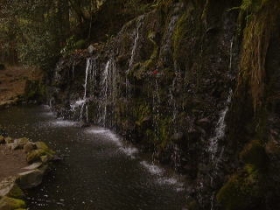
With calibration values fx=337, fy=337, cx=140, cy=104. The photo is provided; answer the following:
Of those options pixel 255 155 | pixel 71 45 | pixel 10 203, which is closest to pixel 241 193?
pixel 255 155

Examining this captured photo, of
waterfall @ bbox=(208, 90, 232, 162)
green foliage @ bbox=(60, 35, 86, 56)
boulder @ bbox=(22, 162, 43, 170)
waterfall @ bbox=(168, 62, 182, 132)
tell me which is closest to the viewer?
waterfall @ bbox=(208, 90, 232, 162)

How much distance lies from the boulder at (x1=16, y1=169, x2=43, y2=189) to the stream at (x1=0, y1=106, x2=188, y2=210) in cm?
23

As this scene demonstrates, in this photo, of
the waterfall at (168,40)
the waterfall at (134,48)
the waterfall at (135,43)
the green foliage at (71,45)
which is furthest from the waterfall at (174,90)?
the green foliage at (71,45)

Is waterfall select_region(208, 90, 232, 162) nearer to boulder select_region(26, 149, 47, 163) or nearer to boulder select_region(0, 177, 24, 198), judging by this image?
boulder select_region(0, 177, 24, 198)

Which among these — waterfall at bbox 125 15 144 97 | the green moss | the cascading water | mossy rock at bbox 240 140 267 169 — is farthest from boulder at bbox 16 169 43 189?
the cascading water

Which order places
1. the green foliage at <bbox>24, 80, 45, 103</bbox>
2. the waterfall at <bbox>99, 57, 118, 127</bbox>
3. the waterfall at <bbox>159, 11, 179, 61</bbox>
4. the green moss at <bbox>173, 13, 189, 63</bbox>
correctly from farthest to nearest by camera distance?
the green foliage at <bbox>24, 80, 45, 103</bbox> < the waterfall at <bbox>99, 57, 118, 127</bbox> < the waterfall at <bbox>159, 11, 179, 61</bbox> < the green moss at <bbox>173, 13, 189, 63</bbox>

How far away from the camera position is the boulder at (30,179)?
10984 mm

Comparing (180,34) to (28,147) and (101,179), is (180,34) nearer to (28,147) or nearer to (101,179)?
(101,179)

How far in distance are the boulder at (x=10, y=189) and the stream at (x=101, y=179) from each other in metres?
0.38

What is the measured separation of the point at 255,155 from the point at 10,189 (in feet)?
23.4

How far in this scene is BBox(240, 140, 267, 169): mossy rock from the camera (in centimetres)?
786

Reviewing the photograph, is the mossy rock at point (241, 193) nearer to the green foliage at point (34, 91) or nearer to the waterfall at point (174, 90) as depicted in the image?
the waterfall at point (174, 90)

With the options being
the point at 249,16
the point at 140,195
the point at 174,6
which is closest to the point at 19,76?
the point at 174,6

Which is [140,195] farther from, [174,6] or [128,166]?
[174,6]
